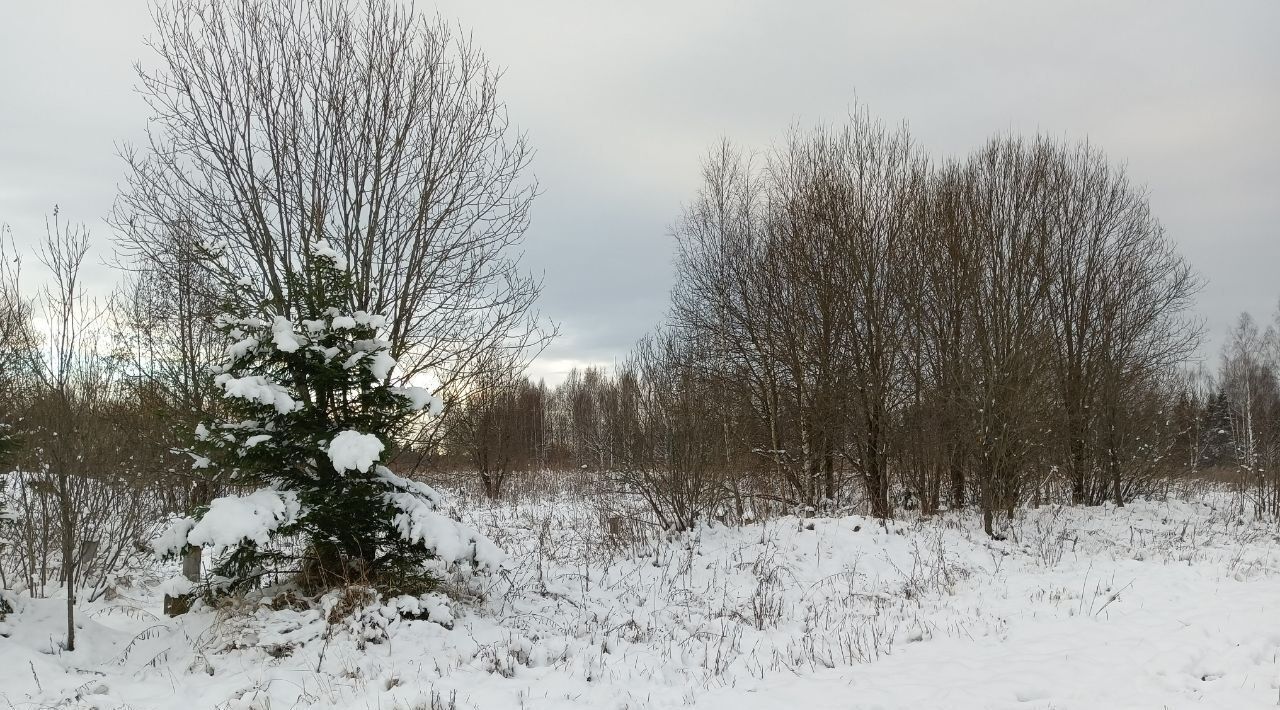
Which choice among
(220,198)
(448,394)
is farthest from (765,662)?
(220,198)

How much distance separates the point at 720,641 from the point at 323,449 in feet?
12.6

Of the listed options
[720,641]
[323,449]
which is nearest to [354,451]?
[323,449]

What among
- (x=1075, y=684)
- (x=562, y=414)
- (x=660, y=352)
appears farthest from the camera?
(x=562, y=414)

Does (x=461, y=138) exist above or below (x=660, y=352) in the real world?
above

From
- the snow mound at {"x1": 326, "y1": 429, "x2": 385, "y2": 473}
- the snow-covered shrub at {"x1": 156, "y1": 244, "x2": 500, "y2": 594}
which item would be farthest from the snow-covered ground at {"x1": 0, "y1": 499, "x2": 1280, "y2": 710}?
the snow mound at {"x1": 326, "y1": 429, "x2": 385, "y2": 473}

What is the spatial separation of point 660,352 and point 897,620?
587cm

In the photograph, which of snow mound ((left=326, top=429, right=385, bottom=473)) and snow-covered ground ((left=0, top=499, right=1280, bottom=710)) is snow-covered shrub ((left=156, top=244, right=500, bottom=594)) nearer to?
snow mound ((left=326, top=429, right=385, bottom=473))

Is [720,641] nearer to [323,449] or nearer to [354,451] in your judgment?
[354,451]

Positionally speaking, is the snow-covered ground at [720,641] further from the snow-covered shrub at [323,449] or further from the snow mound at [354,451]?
the snow mound at [354,451]

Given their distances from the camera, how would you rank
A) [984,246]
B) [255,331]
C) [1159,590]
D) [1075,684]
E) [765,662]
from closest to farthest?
[1075,684]
[765,662]
[255,331]
[1159,590]
[984,246]

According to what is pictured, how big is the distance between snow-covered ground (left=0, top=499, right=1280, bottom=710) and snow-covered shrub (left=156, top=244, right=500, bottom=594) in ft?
1.77

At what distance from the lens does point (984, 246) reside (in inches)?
491

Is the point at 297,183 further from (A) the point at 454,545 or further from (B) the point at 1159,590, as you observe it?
(B) the point at 1159,590

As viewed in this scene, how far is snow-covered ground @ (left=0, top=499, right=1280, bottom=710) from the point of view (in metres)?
4.67
